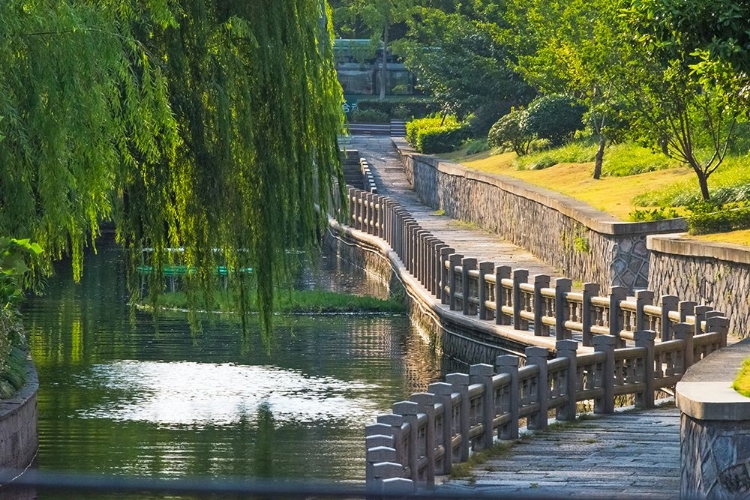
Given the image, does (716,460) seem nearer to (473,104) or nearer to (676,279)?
(676,279)

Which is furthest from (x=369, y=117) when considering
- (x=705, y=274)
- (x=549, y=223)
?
(x=705, y=274)

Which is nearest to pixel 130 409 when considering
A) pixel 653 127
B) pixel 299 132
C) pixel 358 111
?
pixel 299 132

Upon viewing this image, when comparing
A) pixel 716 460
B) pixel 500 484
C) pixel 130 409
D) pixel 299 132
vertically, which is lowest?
pixel 130 409

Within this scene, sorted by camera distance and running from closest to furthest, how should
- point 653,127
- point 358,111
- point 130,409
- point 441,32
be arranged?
point 130,409 < point 653,127 < point 441,32 < point 358,111

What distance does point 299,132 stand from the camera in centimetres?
1445

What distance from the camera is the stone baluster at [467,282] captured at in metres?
26.3

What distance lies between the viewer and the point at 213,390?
77.2 ft

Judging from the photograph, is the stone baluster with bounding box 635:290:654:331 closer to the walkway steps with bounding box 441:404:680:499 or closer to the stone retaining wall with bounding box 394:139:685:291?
the walkway steps with bounding box 441:404:680:499

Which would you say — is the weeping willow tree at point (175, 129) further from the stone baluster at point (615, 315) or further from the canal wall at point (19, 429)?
the stone baluster at point (615, 315)

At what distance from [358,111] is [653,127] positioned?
4488 centimetres

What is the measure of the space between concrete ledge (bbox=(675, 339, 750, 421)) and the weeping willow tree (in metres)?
4.08

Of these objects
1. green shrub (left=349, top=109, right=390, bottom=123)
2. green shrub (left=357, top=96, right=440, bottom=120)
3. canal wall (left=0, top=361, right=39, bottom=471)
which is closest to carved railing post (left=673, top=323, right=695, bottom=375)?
canal wall (left=0, top=361, right=39, bottom=471)

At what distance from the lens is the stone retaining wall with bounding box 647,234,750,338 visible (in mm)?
19859

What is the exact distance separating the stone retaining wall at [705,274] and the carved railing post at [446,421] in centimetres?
757
